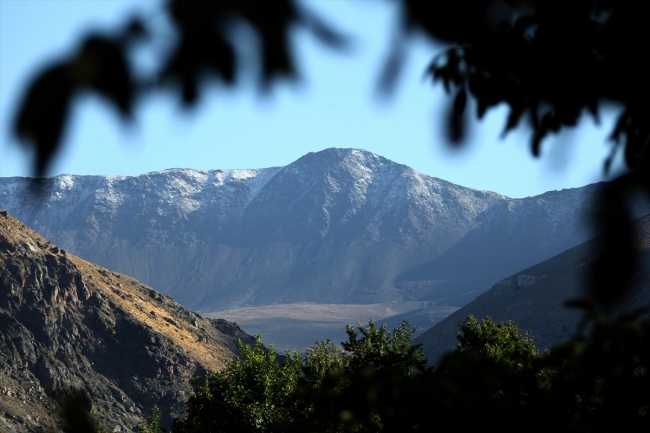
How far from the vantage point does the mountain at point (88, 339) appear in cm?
9012

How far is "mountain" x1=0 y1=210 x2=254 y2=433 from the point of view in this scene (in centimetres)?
9012

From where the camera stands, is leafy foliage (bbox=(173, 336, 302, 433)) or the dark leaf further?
leafy foliage (bbox=(173, 336, 302, 433))

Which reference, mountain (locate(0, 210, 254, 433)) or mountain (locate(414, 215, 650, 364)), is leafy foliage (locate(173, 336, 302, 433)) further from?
mountain (locate(414, 215, 650, 364))

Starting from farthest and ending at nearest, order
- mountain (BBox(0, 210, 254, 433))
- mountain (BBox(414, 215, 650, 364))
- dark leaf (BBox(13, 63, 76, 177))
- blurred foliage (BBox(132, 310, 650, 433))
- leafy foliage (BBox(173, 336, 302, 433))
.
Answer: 1. mountain (BBox(414, 215, 650, 364))
2. mountain (BBox(0, 210, 254, 433))
3. leafy foliage (BBox(173, 336, 302, 433))
4. blurred foliage (BBox(132, 310, 650, 433))
5. dark leaf (BBox(13, 63, 76, 177))

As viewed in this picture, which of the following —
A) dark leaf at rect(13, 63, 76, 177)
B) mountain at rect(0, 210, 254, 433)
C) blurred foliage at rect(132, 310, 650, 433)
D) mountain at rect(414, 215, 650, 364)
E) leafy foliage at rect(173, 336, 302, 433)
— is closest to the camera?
dark leaf at rect(13, 63, 76, 177)

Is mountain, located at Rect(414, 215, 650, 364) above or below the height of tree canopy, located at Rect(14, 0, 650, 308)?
above

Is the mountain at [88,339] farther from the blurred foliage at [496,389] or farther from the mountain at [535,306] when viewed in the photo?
the blurred foliage at [496,389]

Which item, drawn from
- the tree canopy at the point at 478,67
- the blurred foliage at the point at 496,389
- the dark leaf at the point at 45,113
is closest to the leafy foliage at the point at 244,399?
the blurred foliage at the point at 496,389

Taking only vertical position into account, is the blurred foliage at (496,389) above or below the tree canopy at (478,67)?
below

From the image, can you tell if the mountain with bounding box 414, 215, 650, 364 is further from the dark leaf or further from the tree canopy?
the dark leaf

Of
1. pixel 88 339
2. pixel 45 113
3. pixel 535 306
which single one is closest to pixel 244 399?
pixel 45 113

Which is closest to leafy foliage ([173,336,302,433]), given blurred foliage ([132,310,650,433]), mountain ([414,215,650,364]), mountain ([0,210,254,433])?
blurred foliage ([132,310,650,433])

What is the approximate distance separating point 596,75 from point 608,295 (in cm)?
126

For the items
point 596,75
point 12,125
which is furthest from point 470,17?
point 12,125
